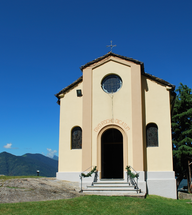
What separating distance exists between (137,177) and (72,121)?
6.19 m

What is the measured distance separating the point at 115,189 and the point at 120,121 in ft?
15.3

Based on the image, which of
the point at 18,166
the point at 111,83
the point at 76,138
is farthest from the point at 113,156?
the point at 18,166

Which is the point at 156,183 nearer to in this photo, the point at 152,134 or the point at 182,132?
the point at 152,134

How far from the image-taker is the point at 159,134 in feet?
52.8

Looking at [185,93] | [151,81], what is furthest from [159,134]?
[185,93]

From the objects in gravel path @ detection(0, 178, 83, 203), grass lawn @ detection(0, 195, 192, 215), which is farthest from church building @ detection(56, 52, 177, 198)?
grass lawn @ detection(0, 195, 192, 215)

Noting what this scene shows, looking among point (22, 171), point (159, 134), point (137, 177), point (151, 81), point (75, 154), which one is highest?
point (151, 81)

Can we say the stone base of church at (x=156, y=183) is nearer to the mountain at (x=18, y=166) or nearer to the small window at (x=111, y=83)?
the small window at (x=111, y=83)

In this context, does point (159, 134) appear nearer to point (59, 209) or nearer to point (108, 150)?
point (108, 150)

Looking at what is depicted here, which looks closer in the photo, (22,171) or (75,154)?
(75,154)

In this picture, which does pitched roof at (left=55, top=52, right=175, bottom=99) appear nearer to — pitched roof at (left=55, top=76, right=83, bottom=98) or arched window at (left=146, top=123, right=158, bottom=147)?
pitched roof at (left=55, top=76, right=83, bottom=98)

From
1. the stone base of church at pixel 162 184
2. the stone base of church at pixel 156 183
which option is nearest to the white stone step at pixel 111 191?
the stone base of church at pixel 156 183

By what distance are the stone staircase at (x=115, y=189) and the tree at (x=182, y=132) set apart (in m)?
12.9

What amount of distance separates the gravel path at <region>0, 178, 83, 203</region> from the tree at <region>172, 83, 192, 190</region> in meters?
14.9
